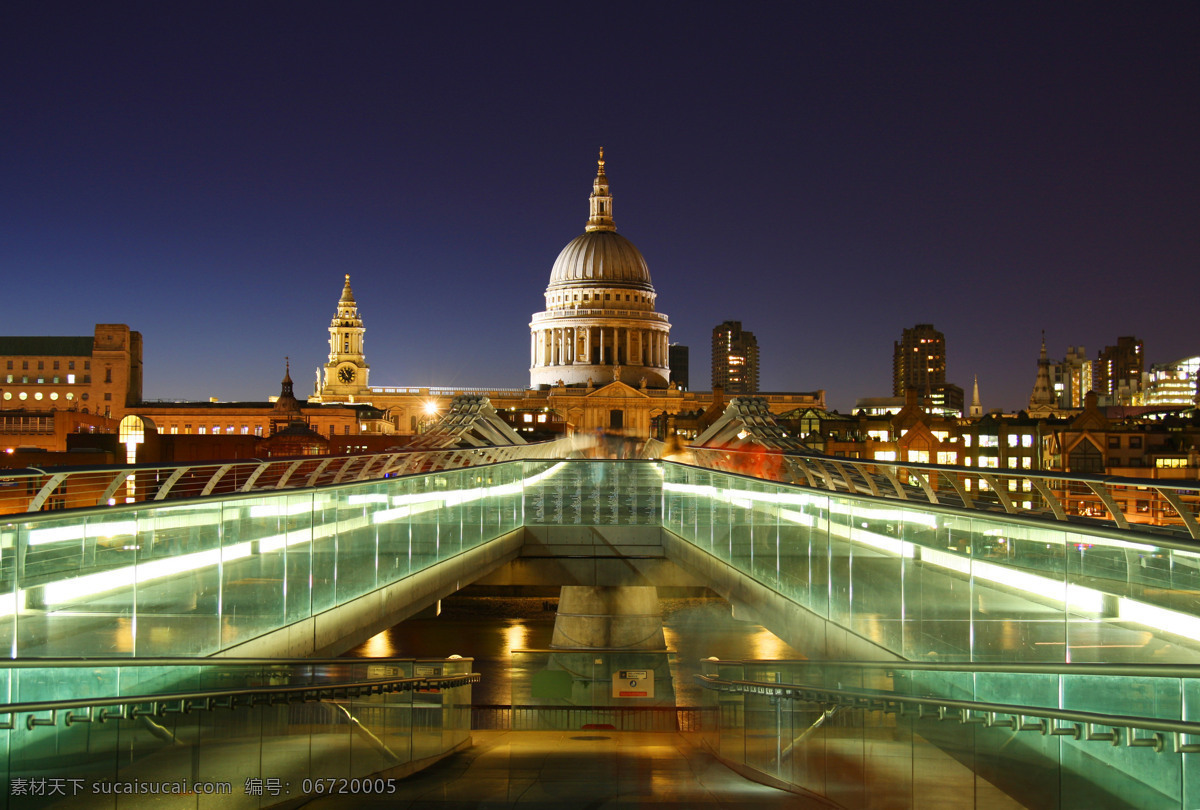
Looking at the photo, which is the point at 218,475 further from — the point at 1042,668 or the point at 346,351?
the point at 346,351

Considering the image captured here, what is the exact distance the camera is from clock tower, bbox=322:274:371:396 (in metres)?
167

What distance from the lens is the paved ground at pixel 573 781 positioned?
10.7 metres

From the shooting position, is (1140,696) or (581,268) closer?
(1140,696)

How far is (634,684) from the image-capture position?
90.5 ft

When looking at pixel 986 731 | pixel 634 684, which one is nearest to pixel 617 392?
pixel 634 684

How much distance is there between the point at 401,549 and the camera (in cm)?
1448

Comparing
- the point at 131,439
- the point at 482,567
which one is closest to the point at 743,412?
the point at 482,567

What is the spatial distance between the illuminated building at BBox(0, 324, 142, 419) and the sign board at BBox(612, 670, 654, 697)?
130 metres

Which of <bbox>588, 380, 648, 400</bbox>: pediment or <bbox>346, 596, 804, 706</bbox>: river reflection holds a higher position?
<bbox>588, 380, 648, 400</bbox>: pediment

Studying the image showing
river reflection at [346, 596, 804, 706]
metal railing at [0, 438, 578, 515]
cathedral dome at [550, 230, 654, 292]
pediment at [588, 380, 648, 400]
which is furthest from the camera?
cathedral dome at [550, 230, 654, 292]

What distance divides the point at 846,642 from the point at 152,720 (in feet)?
Result: 21.5

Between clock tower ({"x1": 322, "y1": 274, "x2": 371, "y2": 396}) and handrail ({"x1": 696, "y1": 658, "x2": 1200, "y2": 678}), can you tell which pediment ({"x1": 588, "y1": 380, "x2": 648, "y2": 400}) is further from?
handrail ({"x1": 696, "y1": 658, "x2": 1200, "y2": 678})

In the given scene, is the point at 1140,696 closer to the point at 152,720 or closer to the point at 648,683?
the point at 152,720

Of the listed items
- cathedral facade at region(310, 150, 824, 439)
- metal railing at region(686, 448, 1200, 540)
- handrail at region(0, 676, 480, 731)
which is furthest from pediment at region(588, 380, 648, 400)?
handrail at region(0, 676, 480, 731)
